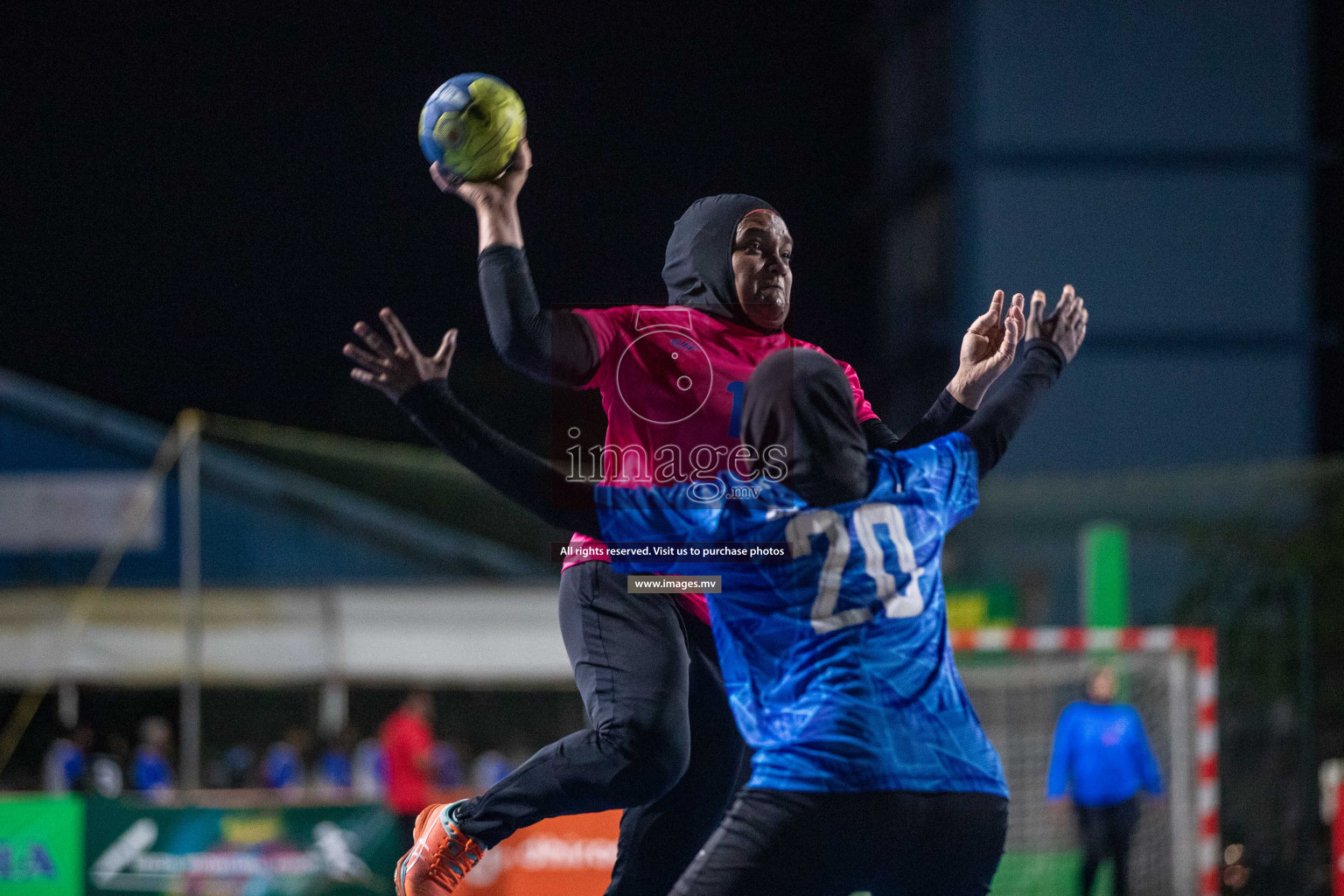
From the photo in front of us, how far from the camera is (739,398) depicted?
3.12 m

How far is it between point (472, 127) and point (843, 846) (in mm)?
1574

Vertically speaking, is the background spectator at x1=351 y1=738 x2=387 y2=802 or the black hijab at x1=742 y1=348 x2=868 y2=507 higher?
the black hijab at x1=742 y1=348 x2=868 y2=507

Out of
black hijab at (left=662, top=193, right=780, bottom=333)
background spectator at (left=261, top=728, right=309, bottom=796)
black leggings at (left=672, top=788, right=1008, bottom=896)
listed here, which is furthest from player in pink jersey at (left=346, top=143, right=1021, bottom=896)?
background spectator at (left=261, top=728, right=309, bottom=796)

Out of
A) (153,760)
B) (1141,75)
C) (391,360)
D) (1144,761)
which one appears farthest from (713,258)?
(1141,75)

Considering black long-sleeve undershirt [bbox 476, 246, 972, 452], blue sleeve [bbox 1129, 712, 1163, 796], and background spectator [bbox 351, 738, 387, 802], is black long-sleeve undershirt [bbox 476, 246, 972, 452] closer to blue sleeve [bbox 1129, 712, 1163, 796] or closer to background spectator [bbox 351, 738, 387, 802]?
blue sleeve [bbox 1129, 712, 1163, 796]

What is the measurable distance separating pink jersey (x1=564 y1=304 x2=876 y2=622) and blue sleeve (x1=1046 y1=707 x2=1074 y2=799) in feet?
20.3

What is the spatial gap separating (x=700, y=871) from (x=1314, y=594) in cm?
779

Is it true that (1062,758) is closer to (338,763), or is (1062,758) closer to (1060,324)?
(338,763)

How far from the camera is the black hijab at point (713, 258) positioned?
3.20 meters

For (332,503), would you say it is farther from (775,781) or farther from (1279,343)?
(1279,343)

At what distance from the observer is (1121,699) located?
9602 mm

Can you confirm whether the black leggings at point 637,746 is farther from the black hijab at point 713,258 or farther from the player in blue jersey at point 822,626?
the black hijab at point 713,258

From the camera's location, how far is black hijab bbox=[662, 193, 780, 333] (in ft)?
10.5

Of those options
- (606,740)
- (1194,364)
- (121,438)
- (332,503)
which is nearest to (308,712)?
(332,503)
